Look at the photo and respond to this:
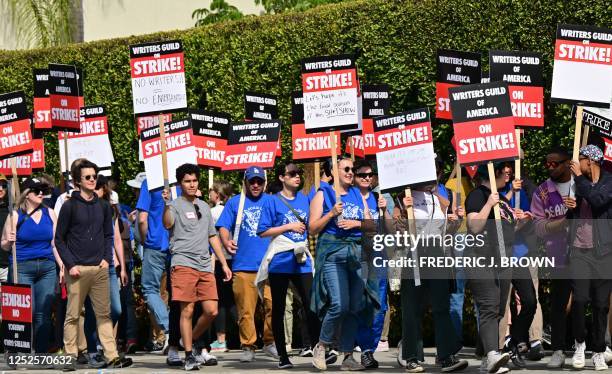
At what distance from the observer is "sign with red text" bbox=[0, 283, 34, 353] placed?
14.3 metres

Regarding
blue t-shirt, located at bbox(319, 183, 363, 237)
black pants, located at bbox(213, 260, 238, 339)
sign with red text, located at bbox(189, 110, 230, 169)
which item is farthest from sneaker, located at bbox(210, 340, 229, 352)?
blue t-shirt, located at bbox(319, 183, 363, 237)

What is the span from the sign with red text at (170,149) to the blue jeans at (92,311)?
1391 millimetres

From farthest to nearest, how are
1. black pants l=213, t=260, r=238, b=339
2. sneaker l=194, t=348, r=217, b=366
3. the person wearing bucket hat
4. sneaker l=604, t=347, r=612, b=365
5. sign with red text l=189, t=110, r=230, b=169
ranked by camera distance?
sign with red text l=189, t=110, r=230, b=169
black pants l=213, t=260, r=238, b=339
sneaker l=194, t=348, r=217, b=366
sneaker l=604, t=347, r=612, b=365
the person wearing bucket hat

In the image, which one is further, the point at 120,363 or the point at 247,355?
the point at 247,355

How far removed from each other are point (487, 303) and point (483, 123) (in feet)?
5.42

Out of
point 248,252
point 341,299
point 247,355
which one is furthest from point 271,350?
point 341,299

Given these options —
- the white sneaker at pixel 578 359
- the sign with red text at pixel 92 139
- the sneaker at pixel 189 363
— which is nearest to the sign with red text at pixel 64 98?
the sign with red text at pixel 92 139

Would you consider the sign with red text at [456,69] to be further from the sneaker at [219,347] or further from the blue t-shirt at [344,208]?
the sneaker at [219,347]

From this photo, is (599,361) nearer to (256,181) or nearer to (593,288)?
(593,288)

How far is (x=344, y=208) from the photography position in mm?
13438

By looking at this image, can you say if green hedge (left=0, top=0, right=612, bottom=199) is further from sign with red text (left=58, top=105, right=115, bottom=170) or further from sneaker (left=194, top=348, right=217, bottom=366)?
sneaker (left=194, top=348, right=217, bottom=366)

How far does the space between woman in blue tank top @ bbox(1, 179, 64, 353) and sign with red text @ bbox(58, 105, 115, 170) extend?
8.73ft

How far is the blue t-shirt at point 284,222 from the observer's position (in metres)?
14.2

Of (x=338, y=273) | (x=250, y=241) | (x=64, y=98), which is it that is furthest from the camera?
(x=64, y=98)
